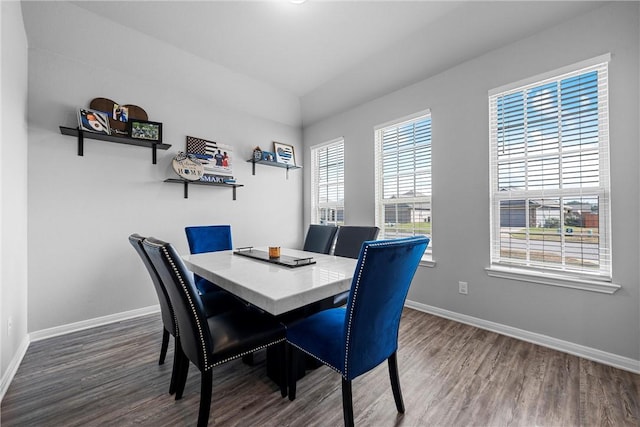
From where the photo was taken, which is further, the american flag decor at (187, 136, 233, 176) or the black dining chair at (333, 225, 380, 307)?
the american flag decor at (187, 136, 233, 176)

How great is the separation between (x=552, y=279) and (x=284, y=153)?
3.60 metres

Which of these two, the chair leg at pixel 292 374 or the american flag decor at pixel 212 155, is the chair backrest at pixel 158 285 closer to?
the chair leg at pixel 292 374

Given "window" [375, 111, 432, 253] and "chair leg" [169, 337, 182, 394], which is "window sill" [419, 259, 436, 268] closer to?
"window" [375, 111, 432, 253]

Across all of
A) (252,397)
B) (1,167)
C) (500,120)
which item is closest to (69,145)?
(1,167)

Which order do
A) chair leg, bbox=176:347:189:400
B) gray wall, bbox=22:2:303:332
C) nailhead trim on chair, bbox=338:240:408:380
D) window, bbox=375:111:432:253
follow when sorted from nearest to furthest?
nailhead trim on chair, bbox=338:240:408:380 < chair leg, bbox=176:347:189:400 < gray wall, bbox=22:2:303:332 < window, bbox=375:111:432:253

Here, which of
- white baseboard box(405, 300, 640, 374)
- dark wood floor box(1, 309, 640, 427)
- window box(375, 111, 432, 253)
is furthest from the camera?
window box(375, 111, 432, 253)

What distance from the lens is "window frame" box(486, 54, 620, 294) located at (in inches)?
81.0

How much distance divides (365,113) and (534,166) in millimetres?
2114

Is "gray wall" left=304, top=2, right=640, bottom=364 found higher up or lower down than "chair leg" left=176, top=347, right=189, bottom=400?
higher up

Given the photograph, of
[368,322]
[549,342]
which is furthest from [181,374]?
[549,342]

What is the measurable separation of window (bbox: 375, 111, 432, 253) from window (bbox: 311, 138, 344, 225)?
718mm

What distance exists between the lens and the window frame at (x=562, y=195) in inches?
81.0

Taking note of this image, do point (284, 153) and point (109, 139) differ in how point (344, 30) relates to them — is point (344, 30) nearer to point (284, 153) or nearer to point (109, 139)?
point (284, 153)

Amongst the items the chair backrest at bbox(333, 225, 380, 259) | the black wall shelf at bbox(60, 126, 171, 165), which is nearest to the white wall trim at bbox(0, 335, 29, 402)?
the black wall shelf at bbox(60, 126, 171, 165)
